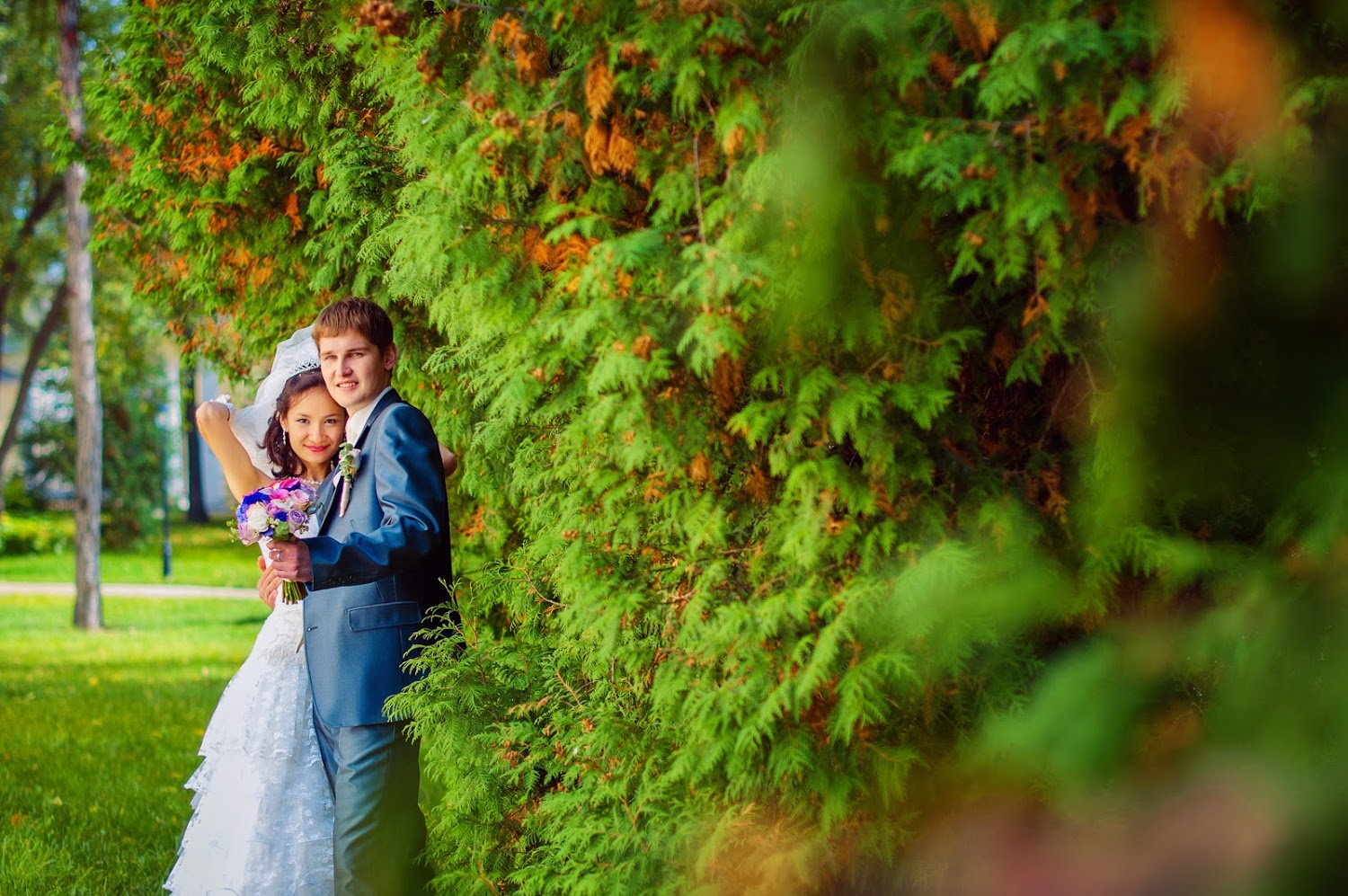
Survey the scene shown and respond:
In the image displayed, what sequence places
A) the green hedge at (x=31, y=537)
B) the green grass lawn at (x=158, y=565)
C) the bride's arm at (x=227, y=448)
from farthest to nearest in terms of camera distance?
the green hedge at (x=31, y=537), the green grass lawn at (x=158, y=565), the bride's arm at (x=227, y=448)

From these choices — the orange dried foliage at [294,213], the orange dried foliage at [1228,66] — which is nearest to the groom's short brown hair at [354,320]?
the orange dried foliage at [294,213]

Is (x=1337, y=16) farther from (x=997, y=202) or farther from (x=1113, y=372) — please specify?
(x=1113, y=372)

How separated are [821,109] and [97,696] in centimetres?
938

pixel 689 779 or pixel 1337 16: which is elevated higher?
pixel 1337 16

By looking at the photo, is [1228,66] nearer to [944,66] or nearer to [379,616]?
[944,66]

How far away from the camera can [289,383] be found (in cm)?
414

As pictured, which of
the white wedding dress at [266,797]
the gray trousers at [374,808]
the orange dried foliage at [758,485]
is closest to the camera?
the orange dried foliage at [758,485]

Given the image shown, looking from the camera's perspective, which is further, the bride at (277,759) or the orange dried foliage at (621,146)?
the bride at (277,759)

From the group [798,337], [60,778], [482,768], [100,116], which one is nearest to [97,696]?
[60,778]

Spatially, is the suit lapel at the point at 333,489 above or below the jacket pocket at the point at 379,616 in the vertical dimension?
above

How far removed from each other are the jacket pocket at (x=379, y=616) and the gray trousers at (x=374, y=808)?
300 mm

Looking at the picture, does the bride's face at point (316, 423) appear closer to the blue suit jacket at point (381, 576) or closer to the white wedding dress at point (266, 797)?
the blue suit jacket at point (381, 576)

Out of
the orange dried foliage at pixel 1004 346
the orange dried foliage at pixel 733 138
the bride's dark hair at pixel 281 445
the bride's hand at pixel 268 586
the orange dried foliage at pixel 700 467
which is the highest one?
the orange dried foliage at pixel 733 138

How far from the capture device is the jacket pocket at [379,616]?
364 cm
